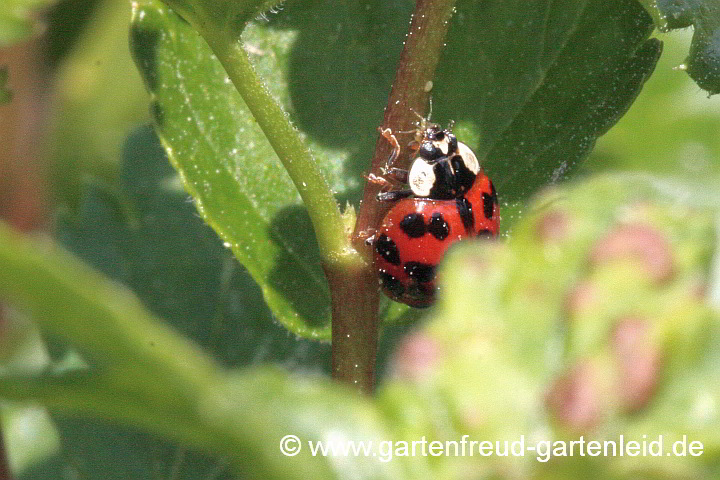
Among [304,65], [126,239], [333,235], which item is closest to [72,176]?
[126,239]

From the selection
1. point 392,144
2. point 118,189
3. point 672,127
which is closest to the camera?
point 392,144

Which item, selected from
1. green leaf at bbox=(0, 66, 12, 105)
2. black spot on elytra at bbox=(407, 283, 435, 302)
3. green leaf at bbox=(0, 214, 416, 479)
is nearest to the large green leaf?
black spot on elytra at bbox=(407, 283, 435, 302)

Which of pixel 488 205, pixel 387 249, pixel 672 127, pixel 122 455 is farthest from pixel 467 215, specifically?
pixel 672 127

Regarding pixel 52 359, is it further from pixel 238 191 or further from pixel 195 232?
pixel 238 191

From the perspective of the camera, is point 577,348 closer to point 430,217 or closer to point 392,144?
point 392,144

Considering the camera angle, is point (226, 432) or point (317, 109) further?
point (317, 109)

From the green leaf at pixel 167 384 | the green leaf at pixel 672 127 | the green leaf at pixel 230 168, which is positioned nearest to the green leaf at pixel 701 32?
the green leaf at pixel 230 168
